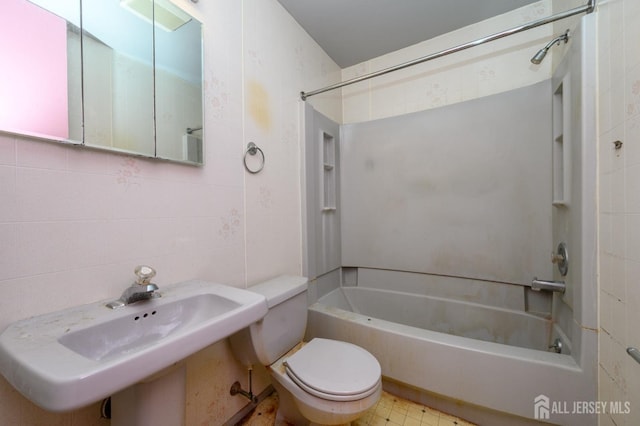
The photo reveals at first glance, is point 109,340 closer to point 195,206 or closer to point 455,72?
point 195,206

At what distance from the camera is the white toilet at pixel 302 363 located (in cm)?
96

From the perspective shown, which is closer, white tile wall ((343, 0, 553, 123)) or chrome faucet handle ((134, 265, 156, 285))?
chrome faucet handle ((134, 265, 156, 285))

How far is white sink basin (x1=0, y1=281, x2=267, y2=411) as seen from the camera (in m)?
0.46

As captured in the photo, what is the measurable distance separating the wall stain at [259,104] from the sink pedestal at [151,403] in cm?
119

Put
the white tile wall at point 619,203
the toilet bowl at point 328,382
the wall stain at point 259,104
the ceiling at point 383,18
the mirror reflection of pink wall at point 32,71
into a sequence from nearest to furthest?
the mirror reflection of pink wall at point 32,71, the white tile wall at point 619,203, the toilet bowl at point 328,382, the wall stain at point 259,104, the ceiling at point 383,18

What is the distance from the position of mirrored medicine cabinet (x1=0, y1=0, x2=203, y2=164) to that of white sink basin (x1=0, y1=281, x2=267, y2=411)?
1.75ft

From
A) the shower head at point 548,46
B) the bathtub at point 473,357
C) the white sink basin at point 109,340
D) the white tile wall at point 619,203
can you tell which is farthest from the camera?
the shower head at point 548,46

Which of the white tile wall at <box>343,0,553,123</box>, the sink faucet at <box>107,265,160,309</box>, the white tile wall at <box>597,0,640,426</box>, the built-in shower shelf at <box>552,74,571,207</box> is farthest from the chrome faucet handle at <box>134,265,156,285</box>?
the white tile wall at <box>343,0,553,123</box>

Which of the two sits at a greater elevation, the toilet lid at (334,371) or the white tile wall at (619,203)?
the white tile wall at (619,203)

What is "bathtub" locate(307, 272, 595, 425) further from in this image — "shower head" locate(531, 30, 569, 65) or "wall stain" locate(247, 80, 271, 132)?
"shower head" locate(531, 30, 569, 65)

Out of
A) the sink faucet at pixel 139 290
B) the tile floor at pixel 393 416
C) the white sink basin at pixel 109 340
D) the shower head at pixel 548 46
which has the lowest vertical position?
the tile floor at pixel 393 416

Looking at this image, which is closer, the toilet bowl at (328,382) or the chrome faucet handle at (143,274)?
the chrome faucet handle at (143,274)

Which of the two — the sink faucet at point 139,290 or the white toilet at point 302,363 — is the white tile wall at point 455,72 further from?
the sink faucet at point 139,290

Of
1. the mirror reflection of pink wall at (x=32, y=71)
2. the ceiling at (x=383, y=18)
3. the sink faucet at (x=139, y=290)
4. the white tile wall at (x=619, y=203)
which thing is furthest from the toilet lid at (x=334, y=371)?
the ceiling at (x=383, y=18)
